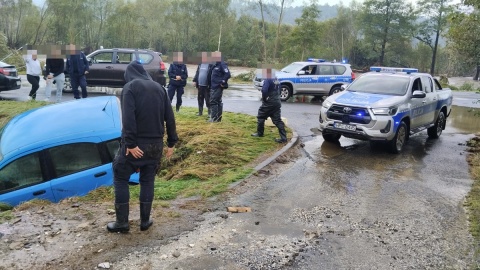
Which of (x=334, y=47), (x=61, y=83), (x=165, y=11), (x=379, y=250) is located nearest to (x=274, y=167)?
(x=379, y=250)

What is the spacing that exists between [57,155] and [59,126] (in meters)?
0.45

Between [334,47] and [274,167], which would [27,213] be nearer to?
[274,167]

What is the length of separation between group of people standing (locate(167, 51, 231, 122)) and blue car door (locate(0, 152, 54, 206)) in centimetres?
487

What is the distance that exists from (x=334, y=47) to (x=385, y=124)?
1478 inches

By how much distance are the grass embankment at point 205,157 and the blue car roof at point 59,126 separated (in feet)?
2.80

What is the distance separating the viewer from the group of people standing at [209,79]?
9875 mm

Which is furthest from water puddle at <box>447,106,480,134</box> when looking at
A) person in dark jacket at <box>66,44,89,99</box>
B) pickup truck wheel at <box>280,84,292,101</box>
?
person in dark jacket at <box>66,44,89,99</box>

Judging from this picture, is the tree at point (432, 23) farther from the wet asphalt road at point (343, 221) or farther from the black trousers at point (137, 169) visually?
the black trousers at point (137, 169)

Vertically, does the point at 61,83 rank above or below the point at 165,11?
below

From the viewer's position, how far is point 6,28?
1296 inches

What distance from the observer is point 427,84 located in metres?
10.3

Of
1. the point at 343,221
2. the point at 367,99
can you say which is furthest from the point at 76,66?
the point at 343,221

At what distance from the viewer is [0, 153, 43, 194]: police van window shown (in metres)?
5.64

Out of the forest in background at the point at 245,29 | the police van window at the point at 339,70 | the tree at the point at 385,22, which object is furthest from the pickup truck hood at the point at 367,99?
the tree at the point at 385,22
